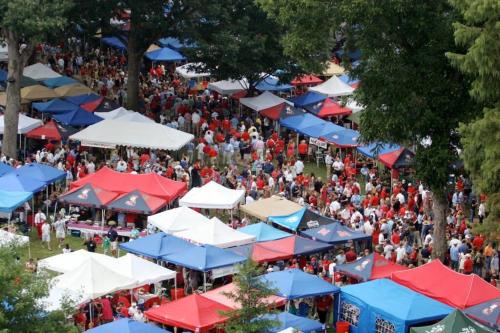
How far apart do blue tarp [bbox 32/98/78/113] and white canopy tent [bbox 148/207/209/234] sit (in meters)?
11.8

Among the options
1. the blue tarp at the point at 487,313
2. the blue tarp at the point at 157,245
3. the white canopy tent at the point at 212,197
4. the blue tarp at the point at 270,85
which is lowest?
the blue tarp at the point at 270,85

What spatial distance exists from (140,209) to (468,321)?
11.6 meters

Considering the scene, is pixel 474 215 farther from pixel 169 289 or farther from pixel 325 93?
pixel 325 93

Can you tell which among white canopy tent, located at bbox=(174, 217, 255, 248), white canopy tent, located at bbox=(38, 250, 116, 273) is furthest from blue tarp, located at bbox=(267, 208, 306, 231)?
white canopy tent, located at bbox=(38, 250, 116, 273)

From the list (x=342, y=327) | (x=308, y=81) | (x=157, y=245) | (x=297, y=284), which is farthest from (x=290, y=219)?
(x=308, y=81)

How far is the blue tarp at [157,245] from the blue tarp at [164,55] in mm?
24754

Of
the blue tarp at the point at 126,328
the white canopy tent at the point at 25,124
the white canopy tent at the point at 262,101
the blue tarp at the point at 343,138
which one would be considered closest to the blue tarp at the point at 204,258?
the blue tarp at the point at 126,328

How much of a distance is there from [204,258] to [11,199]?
6785 millimetres

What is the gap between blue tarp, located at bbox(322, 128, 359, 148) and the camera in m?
40.4

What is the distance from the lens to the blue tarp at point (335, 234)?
30.9m

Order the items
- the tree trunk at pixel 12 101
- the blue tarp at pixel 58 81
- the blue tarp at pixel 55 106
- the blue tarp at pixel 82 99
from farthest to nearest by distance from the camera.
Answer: the blue tarp at pixel 58 81 → the blue tarp at pixel 82 99 → the blue tarp at pixel 55 106 → the tree trunk at pixel 12 101

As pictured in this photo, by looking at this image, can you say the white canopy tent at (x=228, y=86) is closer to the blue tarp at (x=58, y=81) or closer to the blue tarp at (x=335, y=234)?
the blue tarp at (x=58, y=81)

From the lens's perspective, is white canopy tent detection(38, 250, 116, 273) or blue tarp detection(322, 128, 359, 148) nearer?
white canopy tent detection(38, 250, 116, 273)

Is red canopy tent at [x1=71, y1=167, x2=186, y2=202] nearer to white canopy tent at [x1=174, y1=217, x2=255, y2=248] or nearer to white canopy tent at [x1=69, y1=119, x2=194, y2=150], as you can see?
white canopy tent at [x1=174, y1=217, x2=255, y2=248]
